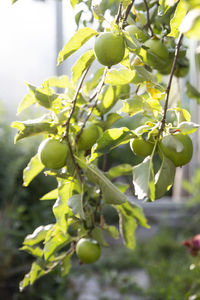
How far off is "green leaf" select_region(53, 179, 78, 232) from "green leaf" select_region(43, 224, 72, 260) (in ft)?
0.13

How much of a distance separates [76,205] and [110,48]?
0.17 metres

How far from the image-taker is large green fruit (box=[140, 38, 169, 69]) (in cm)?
45

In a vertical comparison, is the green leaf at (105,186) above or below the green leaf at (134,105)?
below

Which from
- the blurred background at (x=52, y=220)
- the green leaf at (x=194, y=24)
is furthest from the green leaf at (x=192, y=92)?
the green leaf at (x=194, y=24)

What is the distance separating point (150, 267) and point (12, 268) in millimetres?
684

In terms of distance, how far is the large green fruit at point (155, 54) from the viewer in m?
0.45

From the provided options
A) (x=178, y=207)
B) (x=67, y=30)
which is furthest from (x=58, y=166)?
(x=67, y=30)

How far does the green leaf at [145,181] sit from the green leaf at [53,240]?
0.56 feet

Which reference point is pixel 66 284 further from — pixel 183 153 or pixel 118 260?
pixel 183 153

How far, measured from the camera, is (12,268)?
154 cm

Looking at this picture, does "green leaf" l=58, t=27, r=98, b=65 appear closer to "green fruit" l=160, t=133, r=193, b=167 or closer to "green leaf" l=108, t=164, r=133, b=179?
"green fruit" l=160, t=133, r=193, b=167

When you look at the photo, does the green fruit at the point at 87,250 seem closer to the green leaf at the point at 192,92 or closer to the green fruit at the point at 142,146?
the green fruit at the point at 142,146

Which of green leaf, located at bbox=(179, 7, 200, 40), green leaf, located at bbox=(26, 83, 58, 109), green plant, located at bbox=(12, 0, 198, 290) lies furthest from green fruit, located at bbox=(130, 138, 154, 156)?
green leaf, located at bbox=(179, 7, 200, 40)

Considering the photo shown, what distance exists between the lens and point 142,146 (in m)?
0.41
